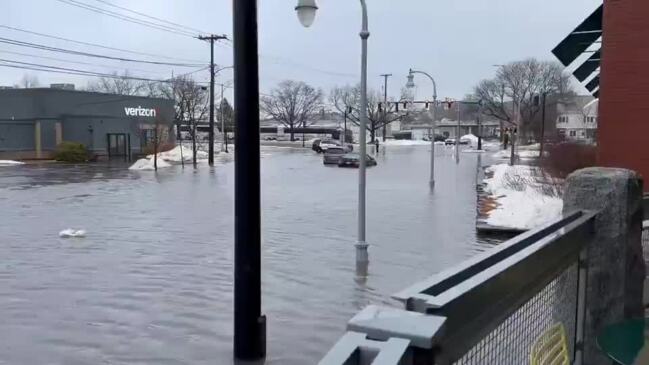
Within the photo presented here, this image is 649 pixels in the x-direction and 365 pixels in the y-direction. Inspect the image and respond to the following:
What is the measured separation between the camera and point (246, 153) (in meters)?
5.38

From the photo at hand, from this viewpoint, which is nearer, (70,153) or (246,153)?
(246,153)

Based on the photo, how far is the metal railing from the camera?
151 cm

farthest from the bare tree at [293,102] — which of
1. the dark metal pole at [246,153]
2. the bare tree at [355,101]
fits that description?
the dark metal pole at [246,153]

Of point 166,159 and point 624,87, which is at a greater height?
point 624,87

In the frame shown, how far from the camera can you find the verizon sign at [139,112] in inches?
2215

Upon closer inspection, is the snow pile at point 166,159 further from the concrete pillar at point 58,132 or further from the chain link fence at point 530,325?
the chain link fence at point 530,325

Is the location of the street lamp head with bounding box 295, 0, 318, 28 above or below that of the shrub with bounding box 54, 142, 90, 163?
above

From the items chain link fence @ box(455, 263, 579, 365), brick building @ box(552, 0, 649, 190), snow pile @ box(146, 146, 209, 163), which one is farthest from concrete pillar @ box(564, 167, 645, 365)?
snow pile @ box(146, 146, 209, 163)

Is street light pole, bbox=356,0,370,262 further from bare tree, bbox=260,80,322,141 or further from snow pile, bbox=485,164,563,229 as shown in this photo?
bare tree, bbox=260,80,322,141

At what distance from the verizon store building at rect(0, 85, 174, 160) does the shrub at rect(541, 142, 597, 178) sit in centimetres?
3333

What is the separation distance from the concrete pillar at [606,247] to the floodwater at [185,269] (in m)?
2.10

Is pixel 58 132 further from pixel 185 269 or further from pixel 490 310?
pixel 490 310

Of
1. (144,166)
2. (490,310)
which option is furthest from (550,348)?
(144,166)

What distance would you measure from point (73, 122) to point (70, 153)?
6.36 metres
